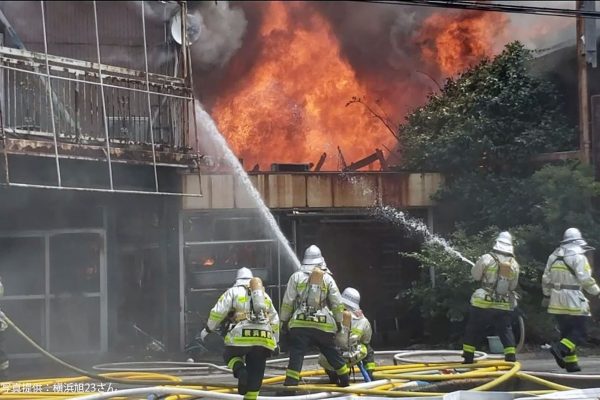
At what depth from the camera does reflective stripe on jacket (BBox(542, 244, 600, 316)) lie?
394 inches

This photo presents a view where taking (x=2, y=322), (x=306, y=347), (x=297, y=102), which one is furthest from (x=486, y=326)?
(x=297, y=102)

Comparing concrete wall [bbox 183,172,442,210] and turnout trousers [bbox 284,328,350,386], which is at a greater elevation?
concrete wall [bbox 183,172,442,210]

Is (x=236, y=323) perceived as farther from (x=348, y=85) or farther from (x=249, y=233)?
(x=348, y=85)

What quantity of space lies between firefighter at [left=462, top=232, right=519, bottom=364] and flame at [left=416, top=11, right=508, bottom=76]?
1112 cm

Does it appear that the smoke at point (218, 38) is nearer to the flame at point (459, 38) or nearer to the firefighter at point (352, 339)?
the flame at point (459, 38)

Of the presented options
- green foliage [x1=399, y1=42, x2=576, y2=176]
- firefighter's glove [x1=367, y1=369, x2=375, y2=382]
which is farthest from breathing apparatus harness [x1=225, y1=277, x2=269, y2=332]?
green foliage [x1=399, y1=42, x2=576, y2=176]

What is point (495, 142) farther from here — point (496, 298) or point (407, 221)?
point (496, 298)

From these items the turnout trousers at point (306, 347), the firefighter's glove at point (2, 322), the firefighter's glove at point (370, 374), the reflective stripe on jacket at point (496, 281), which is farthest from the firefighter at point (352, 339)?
the firefighter's glove at point (2, 322)

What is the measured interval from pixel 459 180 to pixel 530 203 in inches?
50.0

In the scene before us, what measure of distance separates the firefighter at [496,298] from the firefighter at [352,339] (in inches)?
62.6

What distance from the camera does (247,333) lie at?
8.16 m

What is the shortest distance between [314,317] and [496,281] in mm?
2599

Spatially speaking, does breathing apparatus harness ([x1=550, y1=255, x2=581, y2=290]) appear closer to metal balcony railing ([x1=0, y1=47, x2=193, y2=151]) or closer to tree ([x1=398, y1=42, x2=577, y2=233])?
tree ([x1=398, y1=42, x2=577, y2=233])

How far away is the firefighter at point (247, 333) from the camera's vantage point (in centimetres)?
818
